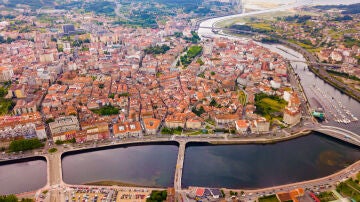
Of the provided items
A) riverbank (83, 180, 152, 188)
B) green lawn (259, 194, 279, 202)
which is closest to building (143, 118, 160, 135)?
riverbank (83, 180, 152, 188)

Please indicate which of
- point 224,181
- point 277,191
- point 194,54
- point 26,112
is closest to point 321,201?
point 277,191

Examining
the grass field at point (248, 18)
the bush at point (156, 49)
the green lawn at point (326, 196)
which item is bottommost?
the green lawn at point (326, 196)

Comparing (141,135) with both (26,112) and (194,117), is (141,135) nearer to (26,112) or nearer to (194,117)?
(194,117)

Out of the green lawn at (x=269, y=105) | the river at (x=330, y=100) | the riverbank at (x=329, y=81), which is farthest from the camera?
the riverbank at (x=329, y=81)

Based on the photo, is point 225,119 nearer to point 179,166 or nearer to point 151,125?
point 151,125

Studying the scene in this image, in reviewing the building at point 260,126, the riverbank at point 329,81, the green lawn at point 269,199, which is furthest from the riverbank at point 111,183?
the riverbank at point 329,81

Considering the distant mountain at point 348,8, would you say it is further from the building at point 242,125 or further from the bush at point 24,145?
the bush at point 24,145
